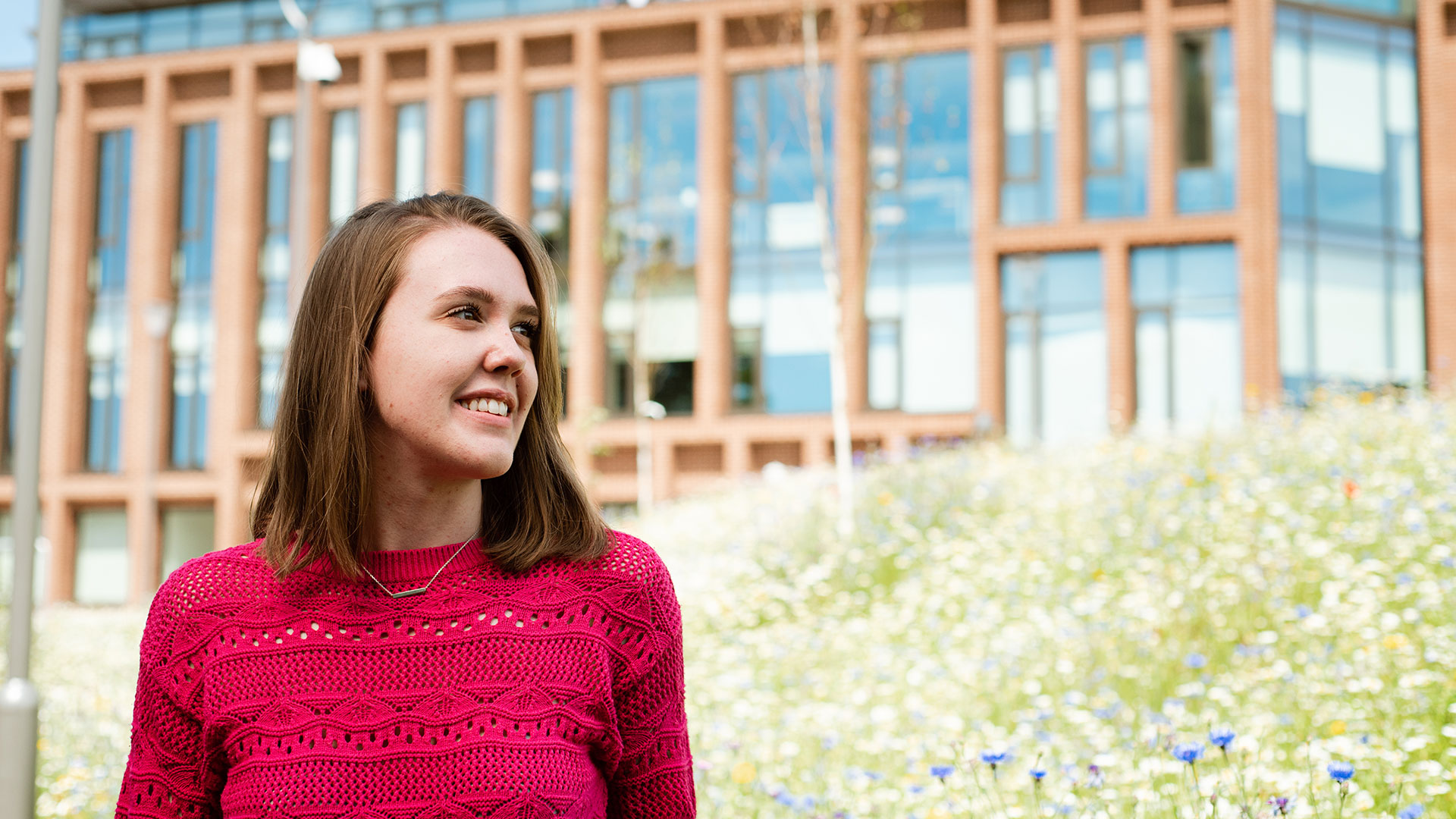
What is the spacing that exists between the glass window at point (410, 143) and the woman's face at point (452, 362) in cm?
2714

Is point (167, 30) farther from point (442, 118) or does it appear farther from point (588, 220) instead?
point (588, 220)

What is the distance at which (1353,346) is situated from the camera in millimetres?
23453

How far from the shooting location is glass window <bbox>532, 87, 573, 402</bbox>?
26.8 m

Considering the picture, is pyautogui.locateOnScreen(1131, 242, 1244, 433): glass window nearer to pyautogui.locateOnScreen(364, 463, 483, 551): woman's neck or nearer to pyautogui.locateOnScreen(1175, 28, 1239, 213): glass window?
pyautogui.locateOnScreen(1175, 28, 1239, 213): glass window

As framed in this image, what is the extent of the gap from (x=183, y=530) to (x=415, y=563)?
29.2 metres

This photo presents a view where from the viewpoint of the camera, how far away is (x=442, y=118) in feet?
89.6

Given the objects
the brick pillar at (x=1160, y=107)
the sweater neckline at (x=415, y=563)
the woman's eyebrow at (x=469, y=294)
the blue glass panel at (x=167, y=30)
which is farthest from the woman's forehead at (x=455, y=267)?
the blue glass panel at (x=167, y=30)

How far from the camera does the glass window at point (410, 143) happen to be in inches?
1104

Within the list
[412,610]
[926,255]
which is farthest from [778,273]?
[412,610]

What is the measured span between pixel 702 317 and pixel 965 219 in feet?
18.7

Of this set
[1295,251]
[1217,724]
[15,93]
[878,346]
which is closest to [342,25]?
[15,93]

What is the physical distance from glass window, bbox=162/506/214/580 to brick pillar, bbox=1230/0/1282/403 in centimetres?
2301

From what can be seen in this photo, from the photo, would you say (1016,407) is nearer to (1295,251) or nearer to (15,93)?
(1295,251)

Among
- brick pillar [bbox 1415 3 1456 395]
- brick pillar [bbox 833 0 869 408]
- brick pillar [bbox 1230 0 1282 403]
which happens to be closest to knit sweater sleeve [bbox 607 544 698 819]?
brick pillar [bbox 833 0 869 408]
